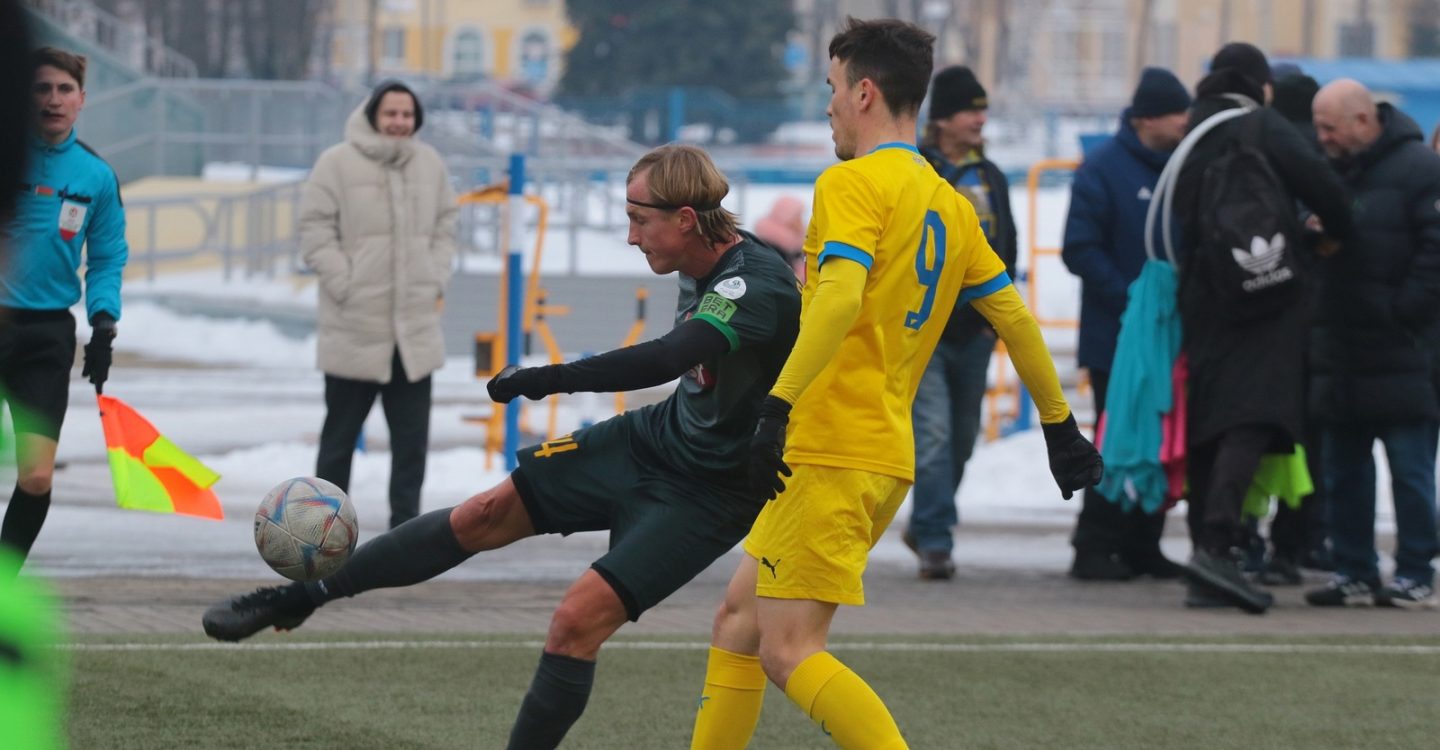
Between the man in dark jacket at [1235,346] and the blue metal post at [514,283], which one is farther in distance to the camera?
the blue metal post at [514,283]

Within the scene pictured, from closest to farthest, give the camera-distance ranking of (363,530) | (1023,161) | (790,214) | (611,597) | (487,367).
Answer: (611,597)
(790,214)
(363,530)
(487,367)
(1023,161)

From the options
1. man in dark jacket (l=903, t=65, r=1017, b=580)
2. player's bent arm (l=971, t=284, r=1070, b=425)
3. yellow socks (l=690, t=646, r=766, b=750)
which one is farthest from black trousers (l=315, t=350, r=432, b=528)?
player's bent arm (l=971, t=284, r=1070, b=425)

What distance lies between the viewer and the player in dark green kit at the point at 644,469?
4727mm

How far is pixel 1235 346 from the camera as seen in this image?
844 cm

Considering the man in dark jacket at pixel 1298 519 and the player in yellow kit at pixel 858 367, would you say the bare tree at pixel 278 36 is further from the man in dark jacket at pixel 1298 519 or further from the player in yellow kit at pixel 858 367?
the player in yellow kit at pixel 858 367

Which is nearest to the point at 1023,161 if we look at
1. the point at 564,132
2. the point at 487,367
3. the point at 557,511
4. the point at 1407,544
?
the point at 564,132

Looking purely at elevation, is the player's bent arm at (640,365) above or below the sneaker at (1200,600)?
above

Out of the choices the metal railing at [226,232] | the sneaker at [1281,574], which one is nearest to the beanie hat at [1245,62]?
the sneaker at [1281,574]

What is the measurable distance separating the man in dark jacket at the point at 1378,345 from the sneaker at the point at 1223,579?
57 centimetres

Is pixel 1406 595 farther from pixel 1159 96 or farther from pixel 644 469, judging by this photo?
pixel 644 469

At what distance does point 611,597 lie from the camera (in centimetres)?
479

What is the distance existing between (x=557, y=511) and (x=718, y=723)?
67cm

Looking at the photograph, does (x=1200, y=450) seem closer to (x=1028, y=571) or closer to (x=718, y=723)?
(x=1028, y=571)

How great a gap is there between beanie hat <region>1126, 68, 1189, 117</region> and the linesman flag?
14.2 feet
